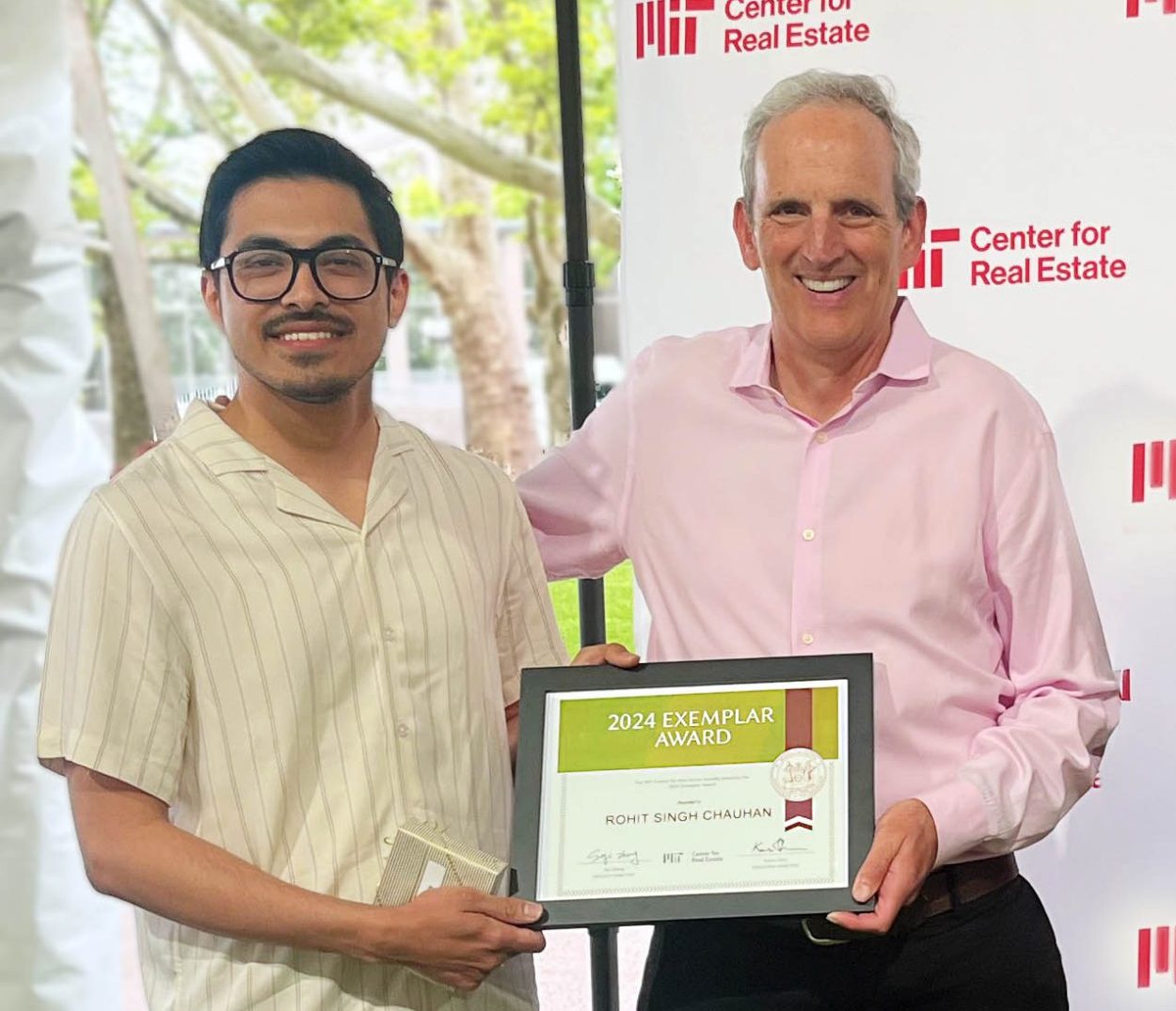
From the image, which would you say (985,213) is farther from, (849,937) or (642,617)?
(849,937)

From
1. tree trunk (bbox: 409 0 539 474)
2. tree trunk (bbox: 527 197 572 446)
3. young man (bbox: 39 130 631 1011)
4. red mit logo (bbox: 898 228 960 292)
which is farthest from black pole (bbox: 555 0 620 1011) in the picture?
tree trunk (bbox: 409 0 539 474)

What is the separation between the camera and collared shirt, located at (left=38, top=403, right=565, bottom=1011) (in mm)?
1606

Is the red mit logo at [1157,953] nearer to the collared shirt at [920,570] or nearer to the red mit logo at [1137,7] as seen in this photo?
the collared shirt at [920,570]

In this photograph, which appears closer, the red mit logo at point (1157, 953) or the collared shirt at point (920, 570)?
the collared shirt at point (920, 570)

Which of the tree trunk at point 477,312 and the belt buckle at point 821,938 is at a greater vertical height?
the tree trunk at point 477,312

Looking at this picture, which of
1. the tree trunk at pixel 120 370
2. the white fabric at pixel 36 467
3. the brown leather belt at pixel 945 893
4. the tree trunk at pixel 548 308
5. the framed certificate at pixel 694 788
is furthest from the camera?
the tree trunk at pixel 120 370

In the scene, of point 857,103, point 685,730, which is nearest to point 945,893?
point 685,730

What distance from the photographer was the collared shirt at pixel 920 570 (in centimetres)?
189

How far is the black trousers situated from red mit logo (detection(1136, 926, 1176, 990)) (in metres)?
1.10

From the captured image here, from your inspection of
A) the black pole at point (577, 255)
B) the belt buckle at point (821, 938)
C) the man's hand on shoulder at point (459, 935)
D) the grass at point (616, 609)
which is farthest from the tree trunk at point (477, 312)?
the man's hand on shoulder at point (459, 935)

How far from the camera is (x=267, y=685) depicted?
5.42 ft

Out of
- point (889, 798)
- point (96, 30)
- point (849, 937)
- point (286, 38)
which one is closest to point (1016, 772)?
point (889, 798)

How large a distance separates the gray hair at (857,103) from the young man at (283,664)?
530 millimetres
